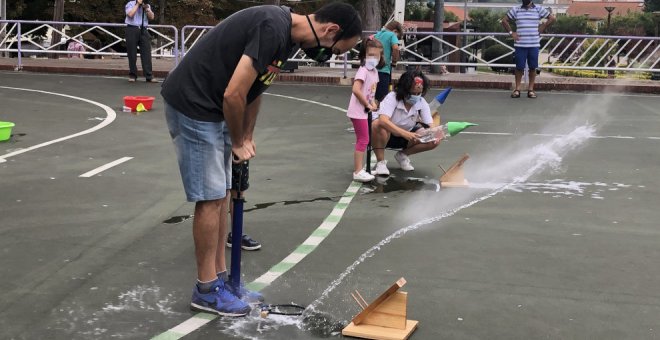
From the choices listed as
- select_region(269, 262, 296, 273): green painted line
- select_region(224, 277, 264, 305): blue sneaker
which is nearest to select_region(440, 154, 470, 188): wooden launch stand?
select_region(269, 262, 296, 273): green painted line

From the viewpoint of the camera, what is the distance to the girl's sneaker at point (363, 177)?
324 inches

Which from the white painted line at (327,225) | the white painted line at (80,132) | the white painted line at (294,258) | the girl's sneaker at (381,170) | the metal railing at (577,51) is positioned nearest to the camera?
the white painted line at (294,258)

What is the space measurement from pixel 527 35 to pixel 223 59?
1274 cm

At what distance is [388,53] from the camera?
1161 centimetres

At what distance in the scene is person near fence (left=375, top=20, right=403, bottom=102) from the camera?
11.5 meters

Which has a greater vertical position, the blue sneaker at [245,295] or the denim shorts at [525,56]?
the denim shorts at [525,56]

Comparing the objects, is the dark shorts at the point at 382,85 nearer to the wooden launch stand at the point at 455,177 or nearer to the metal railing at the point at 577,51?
the wooden launch stand at the point at 455,177

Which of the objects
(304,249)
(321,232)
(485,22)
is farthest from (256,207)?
(485,22)

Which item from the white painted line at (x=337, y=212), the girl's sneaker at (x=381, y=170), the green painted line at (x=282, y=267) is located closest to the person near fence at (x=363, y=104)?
the girl's sneaker at (x=381, y=170)

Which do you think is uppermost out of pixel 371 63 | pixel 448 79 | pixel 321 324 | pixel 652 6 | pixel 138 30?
pixel 652 6

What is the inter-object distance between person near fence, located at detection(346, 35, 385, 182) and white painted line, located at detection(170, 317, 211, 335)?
3841mm

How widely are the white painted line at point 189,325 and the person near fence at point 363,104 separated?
3.84 m

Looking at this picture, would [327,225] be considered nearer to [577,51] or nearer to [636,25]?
[577,51]

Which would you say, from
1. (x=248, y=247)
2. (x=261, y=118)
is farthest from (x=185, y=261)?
(x=261, y=118)
